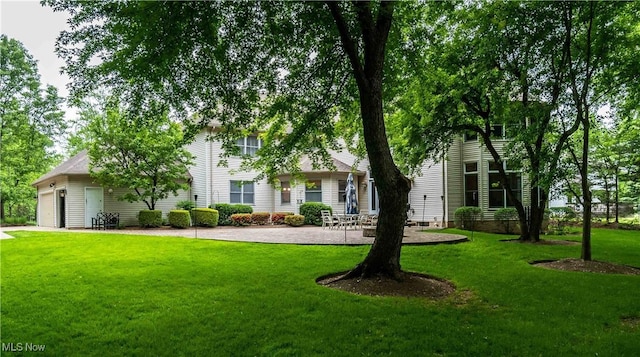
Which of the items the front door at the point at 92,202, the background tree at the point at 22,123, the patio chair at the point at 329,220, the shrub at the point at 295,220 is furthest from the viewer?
the background tree at the point at 22,123

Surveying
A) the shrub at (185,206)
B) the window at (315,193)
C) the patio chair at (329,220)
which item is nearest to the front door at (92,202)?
the shrub at (185,206)

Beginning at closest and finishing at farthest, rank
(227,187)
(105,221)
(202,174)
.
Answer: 1. (105,221)
2. (202,174)
3. (227,187)

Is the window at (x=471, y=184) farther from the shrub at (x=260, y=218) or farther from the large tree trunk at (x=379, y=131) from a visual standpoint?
the large tree trunk at (x=379, y=131)

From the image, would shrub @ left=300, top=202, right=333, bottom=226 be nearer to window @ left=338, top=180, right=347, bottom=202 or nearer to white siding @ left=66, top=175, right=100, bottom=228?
window @ left=338, top=180, right=347, bottom=202

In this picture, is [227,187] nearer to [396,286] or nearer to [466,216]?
[466,216]

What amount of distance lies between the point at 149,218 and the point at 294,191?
812 cm

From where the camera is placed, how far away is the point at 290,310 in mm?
5848

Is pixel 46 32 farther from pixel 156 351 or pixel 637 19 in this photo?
pixel 637 19

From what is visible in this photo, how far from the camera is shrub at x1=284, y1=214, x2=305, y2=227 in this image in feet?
73.1

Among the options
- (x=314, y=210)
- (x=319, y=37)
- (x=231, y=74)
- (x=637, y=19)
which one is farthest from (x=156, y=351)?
(x=314, y=210)

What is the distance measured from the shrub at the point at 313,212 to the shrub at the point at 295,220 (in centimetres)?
54

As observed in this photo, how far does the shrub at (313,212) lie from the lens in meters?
22.9

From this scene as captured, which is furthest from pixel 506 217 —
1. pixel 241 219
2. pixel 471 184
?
pixel 241 219

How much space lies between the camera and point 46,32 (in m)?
8.01
